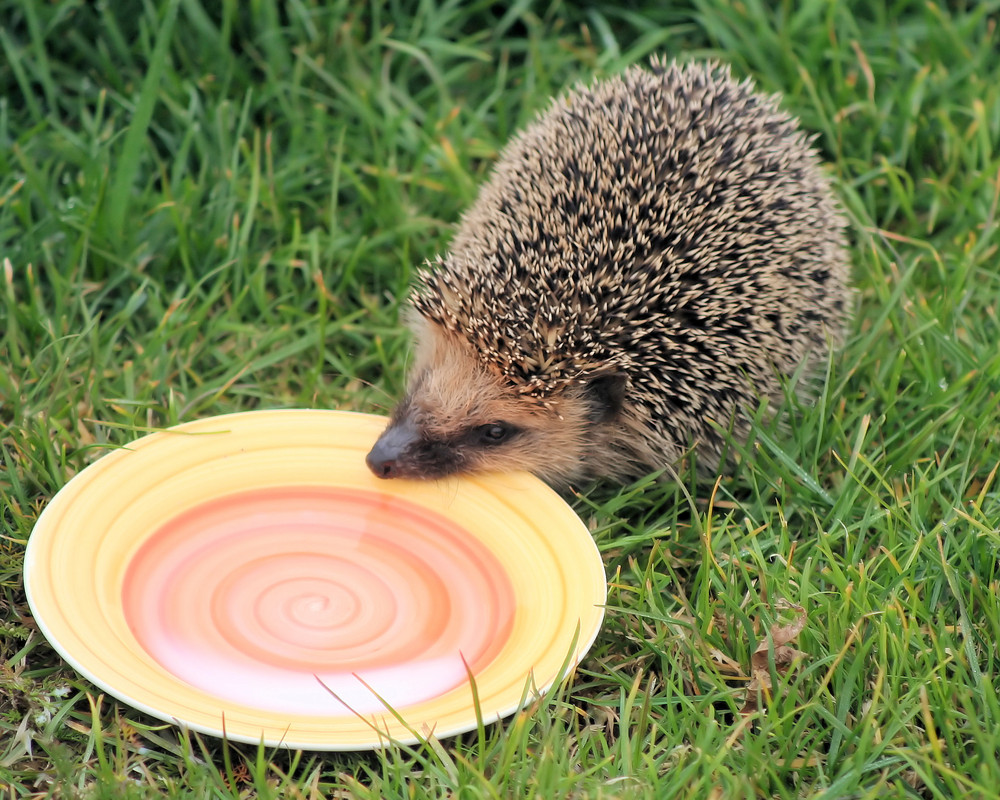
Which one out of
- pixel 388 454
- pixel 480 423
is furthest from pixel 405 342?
pixel 388 454

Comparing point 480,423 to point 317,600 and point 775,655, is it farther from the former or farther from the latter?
point 775,655

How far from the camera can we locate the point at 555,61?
170 inches

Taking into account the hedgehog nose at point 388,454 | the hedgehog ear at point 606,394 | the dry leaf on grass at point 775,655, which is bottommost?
the dry leaf on grass at point 775,655

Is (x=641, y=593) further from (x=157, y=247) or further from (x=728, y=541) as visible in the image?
A: (x=157, y=247)

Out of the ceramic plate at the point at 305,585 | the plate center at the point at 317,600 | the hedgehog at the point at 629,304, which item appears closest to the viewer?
the ceramic plate at the point at 305,585

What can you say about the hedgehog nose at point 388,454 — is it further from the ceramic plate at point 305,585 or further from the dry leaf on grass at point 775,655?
the dry leaf on grass at point 775,655

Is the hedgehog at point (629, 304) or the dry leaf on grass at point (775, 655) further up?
the hedgehog at point (629, 304)

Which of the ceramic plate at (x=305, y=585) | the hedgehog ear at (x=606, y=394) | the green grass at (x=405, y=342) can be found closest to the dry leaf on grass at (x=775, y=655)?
the green grass at (x=405, y=342)

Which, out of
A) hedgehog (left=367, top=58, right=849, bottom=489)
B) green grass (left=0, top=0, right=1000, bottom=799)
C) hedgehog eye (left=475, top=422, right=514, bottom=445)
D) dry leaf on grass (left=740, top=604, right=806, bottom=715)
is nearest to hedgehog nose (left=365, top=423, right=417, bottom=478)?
hedgehog (left=367, top=58, right=849, bottom=489)

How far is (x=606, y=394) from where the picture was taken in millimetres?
2980

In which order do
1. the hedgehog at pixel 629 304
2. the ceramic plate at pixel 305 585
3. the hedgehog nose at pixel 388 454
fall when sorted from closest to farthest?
the ceramic plate at pixel 305 585
the hedgehog nose at pixel 388 454
the hedgehog at pixel 629 304

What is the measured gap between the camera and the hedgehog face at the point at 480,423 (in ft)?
9.50

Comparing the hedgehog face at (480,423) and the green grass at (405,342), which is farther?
the hedgehog face at (480,423)

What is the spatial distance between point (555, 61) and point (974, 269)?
167 cm
